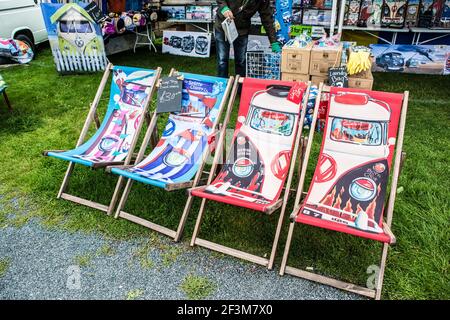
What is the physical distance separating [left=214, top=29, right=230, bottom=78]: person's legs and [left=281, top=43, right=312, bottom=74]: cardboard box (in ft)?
2.64

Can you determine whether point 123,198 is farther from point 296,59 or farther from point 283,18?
point 283,18

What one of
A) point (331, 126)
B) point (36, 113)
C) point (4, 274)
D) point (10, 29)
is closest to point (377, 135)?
point (331, 126)

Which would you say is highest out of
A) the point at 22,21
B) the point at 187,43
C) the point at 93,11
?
the point at 93,11

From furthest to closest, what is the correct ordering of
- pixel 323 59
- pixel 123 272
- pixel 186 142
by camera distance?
pixel 323 59, pixel 186 142, pixel 123 272

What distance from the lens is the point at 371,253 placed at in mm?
2875

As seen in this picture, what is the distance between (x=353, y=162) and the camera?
298cm

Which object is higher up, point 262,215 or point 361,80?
point 361,80

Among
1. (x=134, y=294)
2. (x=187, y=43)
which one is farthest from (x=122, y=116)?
(x=187, y=43)

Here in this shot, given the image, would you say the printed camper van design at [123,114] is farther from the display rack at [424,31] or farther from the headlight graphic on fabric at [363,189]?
the display rack at [424,31]

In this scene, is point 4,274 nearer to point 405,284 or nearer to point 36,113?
point 405,284

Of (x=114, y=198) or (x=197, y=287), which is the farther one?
(x=114, y=198)

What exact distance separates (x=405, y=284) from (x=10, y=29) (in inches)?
337

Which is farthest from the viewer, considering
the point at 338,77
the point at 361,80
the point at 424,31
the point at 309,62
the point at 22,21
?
the point at 22,21

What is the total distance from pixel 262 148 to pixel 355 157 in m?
0.74
